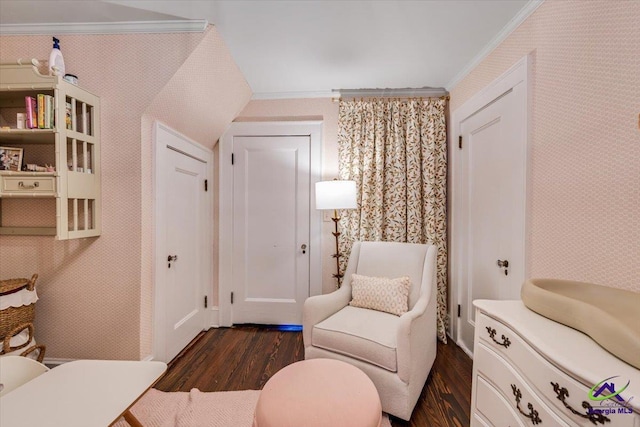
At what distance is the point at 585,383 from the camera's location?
0.74 metres

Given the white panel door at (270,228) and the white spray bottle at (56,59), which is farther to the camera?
the white panel door at (270,228)

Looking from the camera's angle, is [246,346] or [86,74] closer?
[86,74]

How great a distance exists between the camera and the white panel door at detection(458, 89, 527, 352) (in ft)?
5.89

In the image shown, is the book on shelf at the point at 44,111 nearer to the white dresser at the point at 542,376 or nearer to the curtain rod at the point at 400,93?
the curtain rod at the point at 400,93

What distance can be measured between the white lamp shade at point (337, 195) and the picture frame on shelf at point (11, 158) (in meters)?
2.11

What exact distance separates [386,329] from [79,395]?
1.54m

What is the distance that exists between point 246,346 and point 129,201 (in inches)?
Result: 61.6

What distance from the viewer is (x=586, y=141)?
133 centimetres

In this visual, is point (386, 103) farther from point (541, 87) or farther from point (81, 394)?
point (81, 394)

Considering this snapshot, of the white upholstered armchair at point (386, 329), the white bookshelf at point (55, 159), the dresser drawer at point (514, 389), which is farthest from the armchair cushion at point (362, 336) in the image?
the white bookshelf at point (55, 159)

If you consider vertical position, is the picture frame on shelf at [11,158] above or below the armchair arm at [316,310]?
above

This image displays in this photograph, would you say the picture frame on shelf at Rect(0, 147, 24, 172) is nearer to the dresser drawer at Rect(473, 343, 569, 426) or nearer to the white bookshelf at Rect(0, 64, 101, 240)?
the white bookshelf at Rect(0, 64, 101, 240)

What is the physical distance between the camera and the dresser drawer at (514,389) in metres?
0.88

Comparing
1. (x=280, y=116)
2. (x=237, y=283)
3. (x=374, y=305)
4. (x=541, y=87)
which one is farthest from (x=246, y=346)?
(x=541, y=87)
